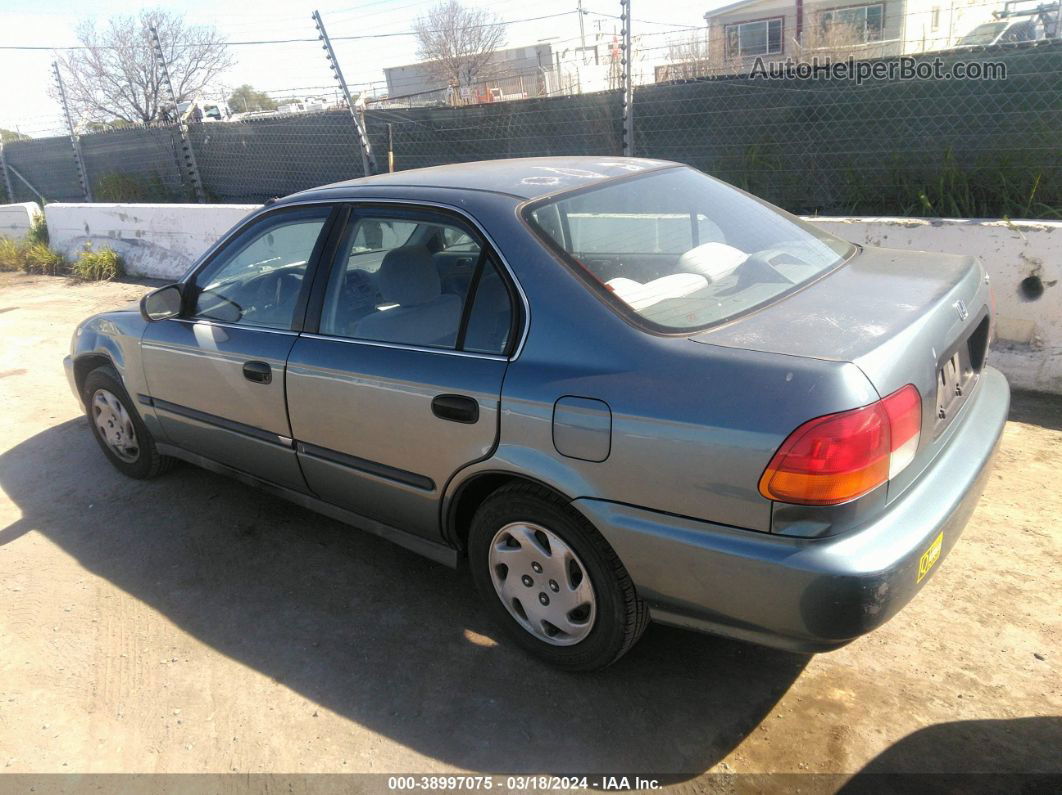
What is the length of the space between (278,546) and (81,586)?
863 millimetres

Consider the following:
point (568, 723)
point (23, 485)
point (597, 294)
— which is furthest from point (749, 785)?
point (23, 485)

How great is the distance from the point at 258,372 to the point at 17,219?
11.8 metres

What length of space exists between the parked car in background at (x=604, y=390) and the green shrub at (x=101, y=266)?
7.67m

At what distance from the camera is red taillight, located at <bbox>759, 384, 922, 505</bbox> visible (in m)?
2.09

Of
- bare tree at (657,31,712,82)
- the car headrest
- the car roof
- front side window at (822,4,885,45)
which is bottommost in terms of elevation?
the car headrest

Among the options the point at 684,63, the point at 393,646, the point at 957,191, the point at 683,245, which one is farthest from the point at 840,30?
the point at 393,646

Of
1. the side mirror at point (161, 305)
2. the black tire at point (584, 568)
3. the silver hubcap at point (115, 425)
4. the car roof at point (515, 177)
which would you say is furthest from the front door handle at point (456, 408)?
the silver hubcap at point (115, 425)

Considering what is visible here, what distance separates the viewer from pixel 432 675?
2.95m

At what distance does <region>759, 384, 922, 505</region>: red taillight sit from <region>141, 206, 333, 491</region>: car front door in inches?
82.8

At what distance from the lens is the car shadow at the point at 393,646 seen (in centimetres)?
262

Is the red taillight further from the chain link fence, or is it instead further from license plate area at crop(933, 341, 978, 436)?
the chain link fence

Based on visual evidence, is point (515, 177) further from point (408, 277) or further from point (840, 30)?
point (840, 30)

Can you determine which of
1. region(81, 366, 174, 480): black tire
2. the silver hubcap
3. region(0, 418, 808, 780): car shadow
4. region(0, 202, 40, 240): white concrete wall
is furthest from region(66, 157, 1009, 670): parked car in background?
region(0, 202, 40, 240): white concrete wall

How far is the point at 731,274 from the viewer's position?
2879mm
